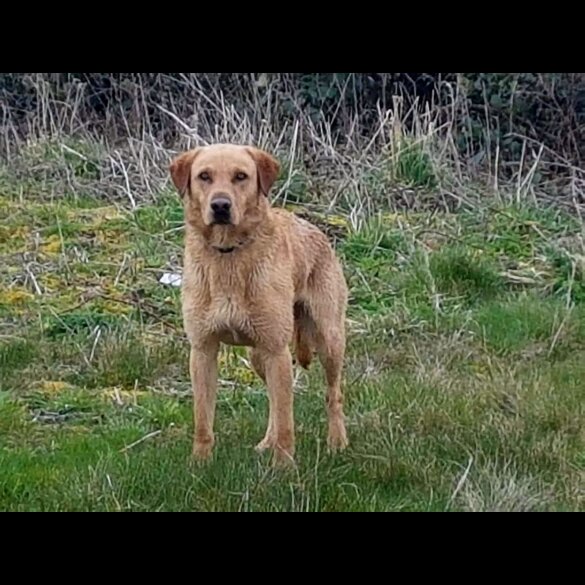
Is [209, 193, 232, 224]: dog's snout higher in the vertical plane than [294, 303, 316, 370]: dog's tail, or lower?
higher

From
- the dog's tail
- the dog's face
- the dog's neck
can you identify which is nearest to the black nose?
the dog's face

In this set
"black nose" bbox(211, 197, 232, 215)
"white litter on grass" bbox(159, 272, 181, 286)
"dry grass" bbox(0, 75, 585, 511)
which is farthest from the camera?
"white litter on grass" bbox(159, 272, 181, 286)

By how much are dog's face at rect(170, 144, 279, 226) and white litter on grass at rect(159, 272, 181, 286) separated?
11.4 feet

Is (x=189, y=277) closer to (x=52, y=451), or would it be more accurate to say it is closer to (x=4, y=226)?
(x=52, y=451)

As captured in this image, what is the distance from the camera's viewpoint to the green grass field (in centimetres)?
582

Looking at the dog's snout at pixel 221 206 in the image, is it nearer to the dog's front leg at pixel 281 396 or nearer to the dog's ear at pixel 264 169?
the dog's ear at pixel 264 169

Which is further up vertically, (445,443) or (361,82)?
(361,82)

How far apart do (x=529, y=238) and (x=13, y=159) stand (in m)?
5.14

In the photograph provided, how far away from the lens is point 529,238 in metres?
11.0

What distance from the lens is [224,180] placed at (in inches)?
244

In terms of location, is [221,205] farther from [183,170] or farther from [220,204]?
[183,170]

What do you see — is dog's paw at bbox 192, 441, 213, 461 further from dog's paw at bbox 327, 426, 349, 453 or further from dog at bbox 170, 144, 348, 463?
dog's paw at bbox 327, 426, 349, 453

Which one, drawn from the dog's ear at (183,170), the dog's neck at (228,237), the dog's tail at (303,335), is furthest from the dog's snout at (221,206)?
the dog's tail at (303,335)
